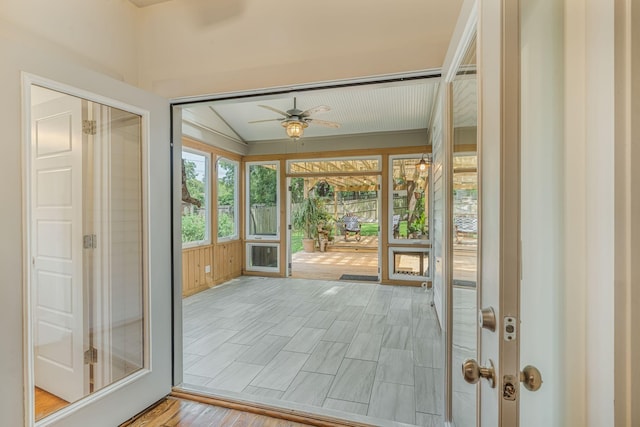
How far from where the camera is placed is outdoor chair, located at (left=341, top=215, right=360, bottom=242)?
8648 mm

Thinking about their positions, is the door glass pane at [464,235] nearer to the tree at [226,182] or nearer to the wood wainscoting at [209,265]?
the wood wainscoting at [209,265]

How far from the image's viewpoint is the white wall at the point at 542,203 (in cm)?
86

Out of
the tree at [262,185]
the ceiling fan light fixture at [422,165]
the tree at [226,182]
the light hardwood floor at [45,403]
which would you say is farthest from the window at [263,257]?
the light hardwood floor at [45,403]

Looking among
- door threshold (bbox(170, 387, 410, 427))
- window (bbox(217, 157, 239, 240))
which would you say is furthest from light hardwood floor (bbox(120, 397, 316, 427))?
window (bbox(217, 157, 239, 240))

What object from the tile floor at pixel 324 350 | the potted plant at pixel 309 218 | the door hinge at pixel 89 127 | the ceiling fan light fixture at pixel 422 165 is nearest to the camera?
the door hinge at pixel 89 127

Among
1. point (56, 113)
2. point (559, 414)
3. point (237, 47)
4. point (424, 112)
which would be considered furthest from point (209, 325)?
point (424, 112)

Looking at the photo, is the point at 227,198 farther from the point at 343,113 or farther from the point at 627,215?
the point at 627,215

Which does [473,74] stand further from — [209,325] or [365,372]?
[209,325]

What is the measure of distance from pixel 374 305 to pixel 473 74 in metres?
3.80

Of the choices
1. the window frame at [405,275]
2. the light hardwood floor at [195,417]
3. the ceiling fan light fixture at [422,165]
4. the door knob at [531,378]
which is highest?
the ceiling fan light fixture at [422,165]

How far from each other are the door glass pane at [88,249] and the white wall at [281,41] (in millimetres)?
532

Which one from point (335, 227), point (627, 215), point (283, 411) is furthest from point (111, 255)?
point (335, 227)

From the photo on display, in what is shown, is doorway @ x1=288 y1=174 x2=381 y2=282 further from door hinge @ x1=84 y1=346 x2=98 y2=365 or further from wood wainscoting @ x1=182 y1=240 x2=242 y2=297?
door hinge @ x1=84 y1=346 x2=98 y2=365

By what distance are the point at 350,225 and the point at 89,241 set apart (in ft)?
24.1
